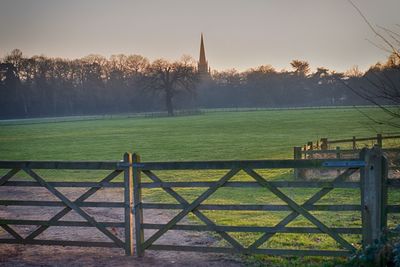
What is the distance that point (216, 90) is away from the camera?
462 feet

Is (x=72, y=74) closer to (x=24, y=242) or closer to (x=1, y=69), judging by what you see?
(x=1, y=69)

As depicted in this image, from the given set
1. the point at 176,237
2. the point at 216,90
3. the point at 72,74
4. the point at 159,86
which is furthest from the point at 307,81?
the point at 176,237

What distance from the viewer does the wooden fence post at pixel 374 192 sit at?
6.88 m

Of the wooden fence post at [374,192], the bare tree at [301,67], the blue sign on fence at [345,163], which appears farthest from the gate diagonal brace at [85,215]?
the bare tree at [301,67]

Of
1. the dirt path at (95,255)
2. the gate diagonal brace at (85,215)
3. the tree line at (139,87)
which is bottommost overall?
the dirt path at (95,255)

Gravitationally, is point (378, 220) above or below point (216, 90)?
below

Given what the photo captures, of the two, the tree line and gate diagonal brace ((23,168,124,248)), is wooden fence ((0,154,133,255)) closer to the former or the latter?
gate diagonal brace ((23,168,124,248))

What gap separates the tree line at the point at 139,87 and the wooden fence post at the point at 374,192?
298ft

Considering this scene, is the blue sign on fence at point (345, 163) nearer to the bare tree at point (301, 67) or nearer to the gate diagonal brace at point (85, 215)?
the gate diagonal brace at point (85, 215)

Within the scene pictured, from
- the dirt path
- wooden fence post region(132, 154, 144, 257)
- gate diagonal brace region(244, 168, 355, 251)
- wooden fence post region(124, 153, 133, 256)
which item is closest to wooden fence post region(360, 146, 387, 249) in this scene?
gate diagonal brace region(244, 168, 355, 251)

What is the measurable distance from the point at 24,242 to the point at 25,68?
389 ft

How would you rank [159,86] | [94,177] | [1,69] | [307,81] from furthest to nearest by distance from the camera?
[307,81], [1,69], [159,86], [94,177]

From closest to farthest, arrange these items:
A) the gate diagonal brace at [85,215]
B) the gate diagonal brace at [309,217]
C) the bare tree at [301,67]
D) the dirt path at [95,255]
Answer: the gate diagonal brace at [309,217] → the dirt path at [95,255] → the gate diagonal brace at [85,215] → the bare tree at [301,67]

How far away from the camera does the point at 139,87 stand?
364ft
